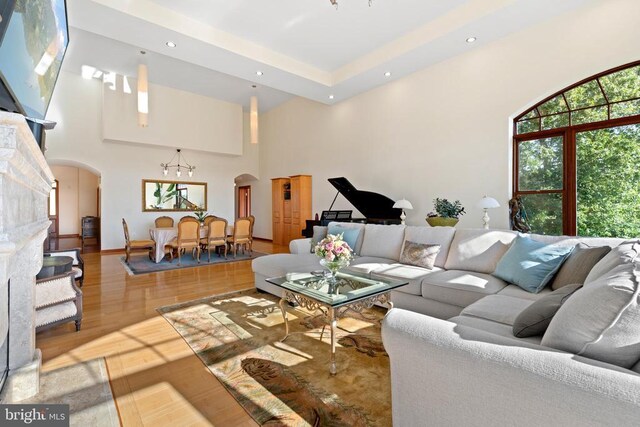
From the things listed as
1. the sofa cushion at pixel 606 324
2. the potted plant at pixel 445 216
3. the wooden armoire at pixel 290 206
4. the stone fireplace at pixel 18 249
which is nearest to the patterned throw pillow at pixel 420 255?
the potted plant at pixel 445 216

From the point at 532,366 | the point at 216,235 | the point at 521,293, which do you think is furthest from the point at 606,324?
the point at 216,235

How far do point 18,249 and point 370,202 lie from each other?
5.46 meters

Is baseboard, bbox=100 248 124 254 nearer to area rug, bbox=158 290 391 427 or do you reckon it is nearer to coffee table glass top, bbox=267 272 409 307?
area rug, bbox=158 290 391 427

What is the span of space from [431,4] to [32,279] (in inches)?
224

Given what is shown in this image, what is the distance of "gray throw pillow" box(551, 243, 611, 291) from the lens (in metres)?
2.20

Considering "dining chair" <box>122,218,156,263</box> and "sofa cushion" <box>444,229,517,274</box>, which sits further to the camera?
"dining chair" <box>122,218,156,263</box>

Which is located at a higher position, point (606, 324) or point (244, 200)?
point (244, 200)

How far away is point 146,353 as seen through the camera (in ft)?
8.07

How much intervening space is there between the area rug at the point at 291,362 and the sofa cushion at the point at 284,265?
0.44 metres

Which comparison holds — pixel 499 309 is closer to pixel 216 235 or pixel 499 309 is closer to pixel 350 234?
pixel 350 234

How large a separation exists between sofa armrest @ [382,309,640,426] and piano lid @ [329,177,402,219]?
4.69m

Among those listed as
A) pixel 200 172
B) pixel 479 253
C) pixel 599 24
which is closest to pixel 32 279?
pixel 479 253

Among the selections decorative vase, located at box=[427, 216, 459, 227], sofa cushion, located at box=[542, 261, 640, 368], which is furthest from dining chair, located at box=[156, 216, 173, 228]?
sofa cushion, located at box=[542, 261, 640, 368]

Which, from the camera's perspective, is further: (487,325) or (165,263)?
(165,263)
